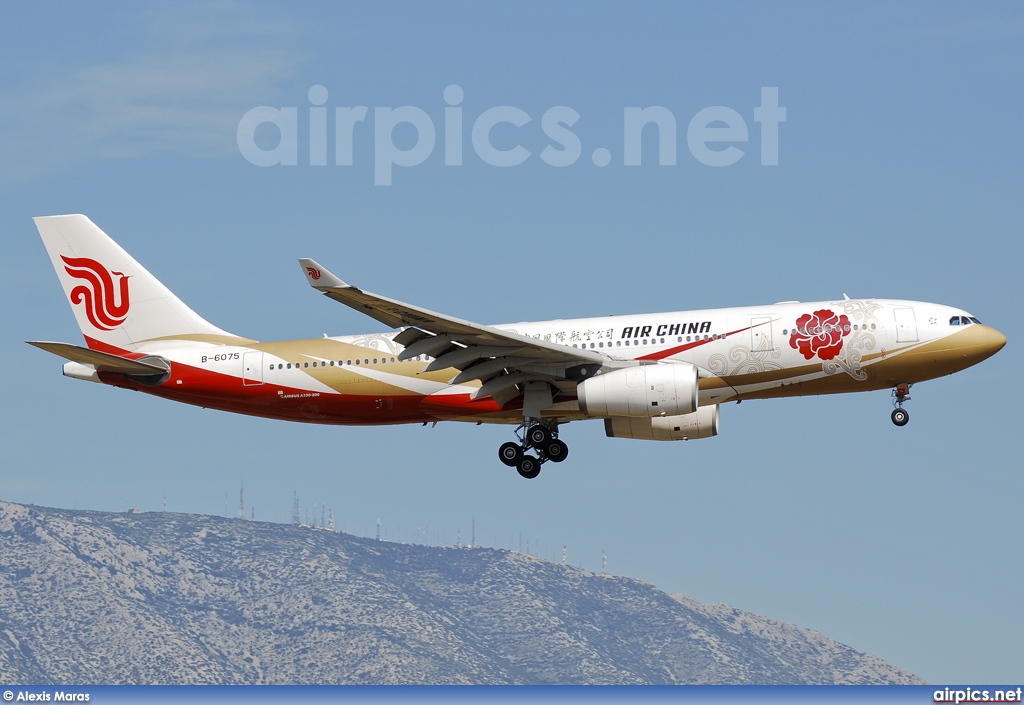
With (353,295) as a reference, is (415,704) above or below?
below

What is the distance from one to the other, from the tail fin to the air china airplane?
10.7 inches

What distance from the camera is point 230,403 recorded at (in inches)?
1855

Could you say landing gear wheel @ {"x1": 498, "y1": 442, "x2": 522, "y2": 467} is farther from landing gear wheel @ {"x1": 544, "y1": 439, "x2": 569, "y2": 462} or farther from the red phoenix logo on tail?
the red phoenix logo on tail

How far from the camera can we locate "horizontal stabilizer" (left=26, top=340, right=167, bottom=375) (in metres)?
43.8

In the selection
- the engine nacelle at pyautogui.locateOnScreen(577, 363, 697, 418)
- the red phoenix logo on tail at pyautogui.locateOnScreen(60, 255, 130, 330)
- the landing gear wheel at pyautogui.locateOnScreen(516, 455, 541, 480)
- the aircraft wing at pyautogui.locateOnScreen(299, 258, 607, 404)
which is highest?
the red phoenix logo on tail at pyautogui.locateOnScreen(60, 255, 130, 330)

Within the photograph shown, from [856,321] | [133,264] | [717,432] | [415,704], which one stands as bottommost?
[415,704]

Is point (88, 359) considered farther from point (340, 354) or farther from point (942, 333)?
point (942, 333)

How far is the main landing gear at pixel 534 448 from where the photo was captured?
45.7 m

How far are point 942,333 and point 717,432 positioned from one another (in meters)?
8.01

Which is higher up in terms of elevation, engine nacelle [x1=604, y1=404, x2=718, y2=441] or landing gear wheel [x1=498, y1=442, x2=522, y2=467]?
engine nacelle [x1=604, y1=404, x2=718, y2=441]

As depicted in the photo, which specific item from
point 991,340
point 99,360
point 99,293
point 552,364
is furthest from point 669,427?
point 99,293

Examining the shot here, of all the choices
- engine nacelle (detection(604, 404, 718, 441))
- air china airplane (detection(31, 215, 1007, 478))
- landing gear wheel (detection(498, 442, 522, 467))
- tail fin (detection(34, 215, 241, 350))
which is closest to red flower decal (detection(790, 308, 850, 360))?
air china airplane (detection(31, 215, 1007, 478))

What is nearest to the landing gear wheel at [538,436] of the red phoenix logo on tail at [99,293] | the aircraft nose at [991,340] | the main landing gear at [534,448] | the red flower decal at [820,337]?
the main landing gear at [534,448]

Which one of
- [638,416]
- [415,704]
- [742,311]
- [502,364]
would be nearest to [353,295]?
[502,364]
